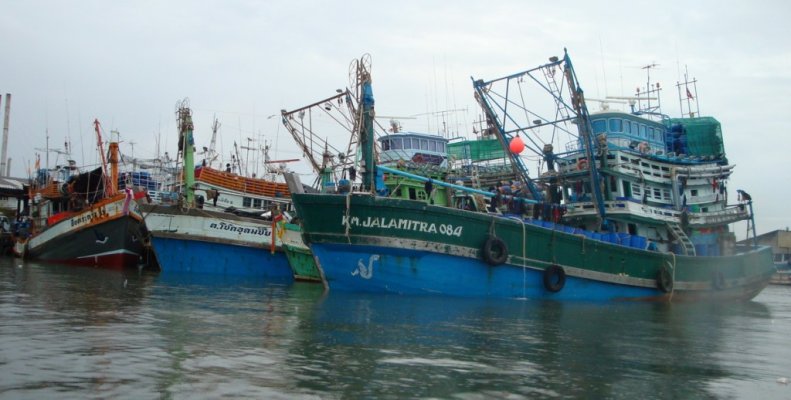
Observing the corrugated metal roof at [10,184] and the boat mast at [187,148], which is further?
the corrugated metal roof at [10,184]

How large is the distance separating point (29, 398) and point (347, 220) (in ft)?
39.2

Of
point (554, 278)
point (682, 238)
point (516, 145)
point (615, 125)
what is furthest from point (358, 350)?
point (615, 125)

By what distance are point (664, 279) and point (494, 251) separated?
8428mm

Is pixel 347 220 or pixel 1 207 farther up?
pixel 1 207

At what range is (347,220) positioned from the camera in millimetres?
17344

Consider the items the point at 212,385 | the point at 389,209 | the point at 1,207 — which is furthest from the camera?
the point at 1,207

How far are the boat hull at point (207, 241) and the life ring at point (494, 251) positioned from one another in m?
11.8

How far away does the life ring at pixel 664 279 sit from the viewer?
23078 mm

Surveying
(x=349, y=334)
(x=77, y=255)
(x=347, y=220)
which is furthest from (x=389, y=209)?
(x=77, y=255)

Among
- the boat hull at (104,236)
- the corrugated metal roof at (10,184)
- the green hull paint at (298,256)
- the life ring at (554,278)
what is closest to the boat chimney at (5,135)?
the corrugated metal roof at (10,184)

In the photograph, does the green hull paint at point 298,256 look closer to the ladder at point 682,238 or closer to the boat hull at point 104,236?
the boat hull at point 104,236

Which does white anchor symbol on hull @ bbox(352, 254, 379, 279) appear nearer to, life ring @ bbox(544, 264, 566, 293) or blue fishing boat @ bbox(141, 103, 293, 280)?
life ring @ bbox(544, 264, 566, 293)

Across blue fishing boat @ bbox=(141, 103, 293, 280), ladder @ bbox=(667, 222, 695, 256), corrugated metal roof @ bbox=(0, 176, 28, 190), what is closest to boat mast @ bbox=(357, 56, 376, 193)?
blue fishing boat @ bbox=(141, 103, 293, 280)

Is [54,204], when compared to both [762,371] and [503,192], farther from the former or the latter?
[762,371]
